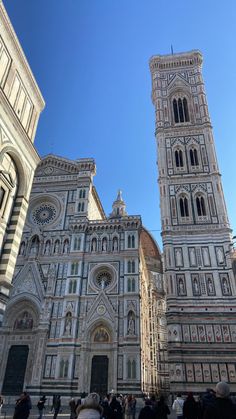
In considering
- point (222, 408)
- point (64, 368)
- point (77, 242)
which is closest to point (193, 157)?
point (77, 242)

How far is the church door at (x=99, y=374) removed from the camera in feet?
72.3

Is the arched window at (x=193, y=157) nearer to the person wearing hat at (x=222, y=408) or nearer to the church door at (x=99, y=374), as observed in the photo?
the church door at (x=99, y=374)

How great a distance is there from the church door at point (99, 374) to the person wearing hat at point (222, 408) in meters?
21.4

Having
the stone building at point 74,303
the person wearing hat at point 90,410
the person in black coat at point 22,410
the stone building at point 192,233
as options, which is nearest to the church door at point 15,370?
the stone building at point 74,303

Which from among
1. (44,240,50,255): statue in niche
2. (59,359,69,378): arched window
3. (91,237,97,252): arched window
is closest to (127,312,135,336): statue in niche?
(59,359,69,378): arched window

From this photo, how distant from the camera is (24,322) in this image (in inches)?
995

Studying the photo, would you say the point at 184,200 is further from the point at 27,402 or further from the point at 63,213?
the point at 27,402

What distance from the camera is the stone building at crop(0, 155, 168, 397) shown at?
22375 millimetres

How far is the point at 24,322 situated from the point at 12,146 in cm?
1846

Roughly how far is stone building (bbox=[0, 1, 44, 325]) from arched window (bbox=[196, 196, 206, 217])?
1899cm

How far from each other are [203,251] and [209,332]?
6.41 meters

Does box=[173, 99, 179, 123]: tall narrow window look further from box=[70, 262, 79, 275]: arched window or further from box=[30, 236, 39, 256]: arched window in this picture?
box=[30, 236, 39, 256]: arched window

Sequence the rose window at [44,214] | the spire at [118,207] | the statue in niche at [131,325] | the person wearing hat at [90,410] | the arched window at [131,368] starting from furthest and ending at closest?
the spire at [118,207] → the rose window at [44,214] → the statue in niche at [131,325] → the arched window at [131,368] → the person wearing hat at [90,410]

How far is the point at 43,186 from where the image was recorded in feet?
105
